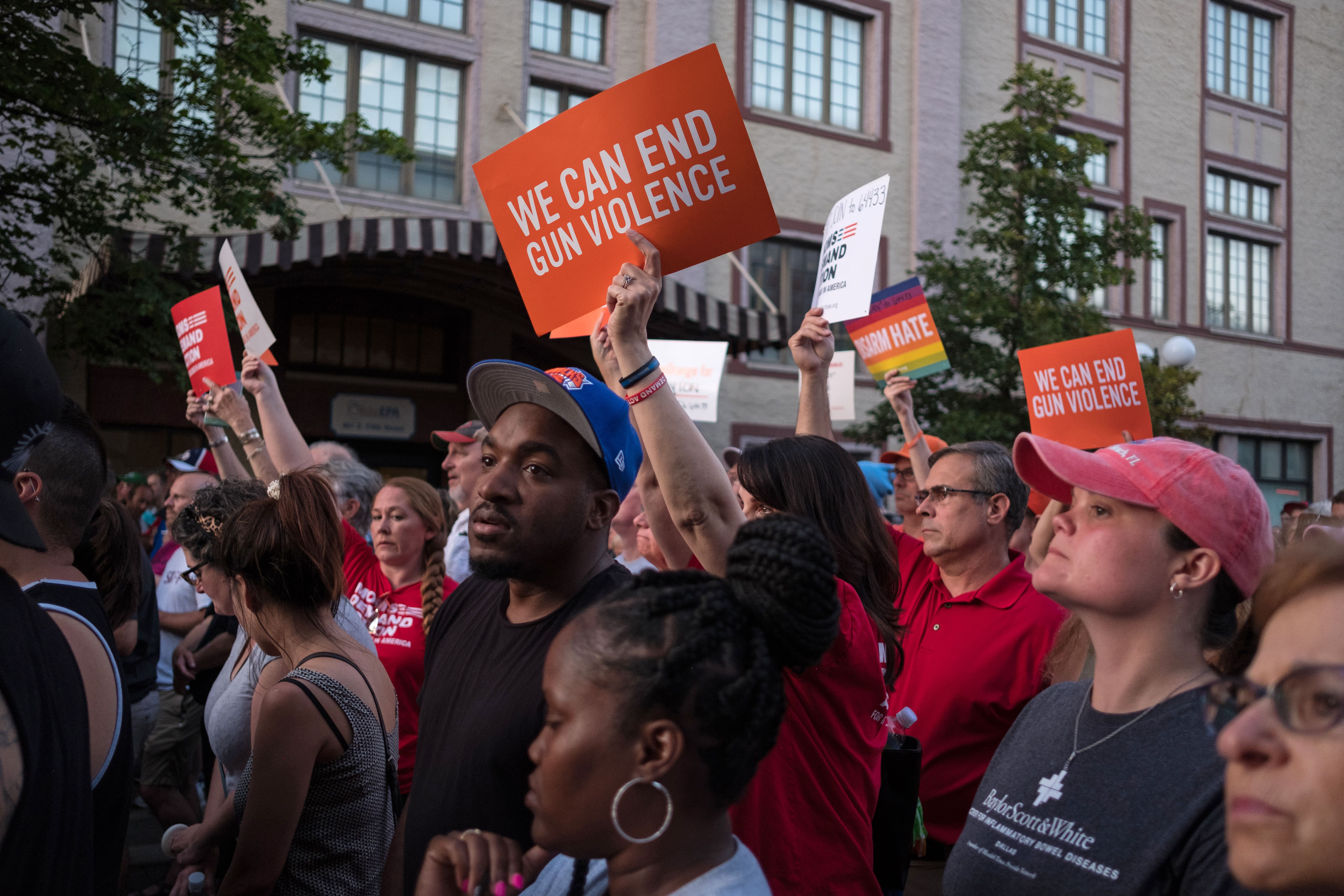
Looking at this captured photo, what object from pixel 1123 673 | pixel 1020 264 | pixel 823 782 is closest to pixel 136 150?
pixel 823 782

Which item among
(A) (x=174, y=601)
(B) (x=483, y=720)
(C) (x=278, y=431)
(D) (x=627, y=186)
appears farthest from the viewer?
(A) (x=174, y=601)

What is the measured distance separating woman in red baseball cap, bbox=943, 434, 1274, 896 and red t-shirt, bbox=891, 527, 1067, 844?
3.31 feet

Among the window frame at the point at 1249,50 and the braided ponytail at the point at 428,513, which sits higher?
the window frame at the point at 1249,50

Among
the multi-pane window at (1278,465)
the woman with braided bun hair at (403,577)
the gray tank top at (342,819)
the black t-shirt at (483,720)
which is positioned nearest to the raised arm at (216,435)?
the woman with braided bun hair at (403,577)

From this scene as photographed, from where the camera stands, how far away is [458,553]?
18.9 feet

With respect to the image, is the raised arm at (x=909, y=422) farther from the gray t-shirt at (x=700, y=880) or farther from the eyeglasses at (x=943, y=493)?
the gray t-shirt at (x=700, y=880)

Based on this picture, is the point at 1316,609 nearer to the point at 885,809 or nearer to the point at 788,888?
the point at 788,888

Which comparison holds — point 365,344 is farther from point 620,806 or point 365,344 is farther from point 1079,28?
point 1079,28

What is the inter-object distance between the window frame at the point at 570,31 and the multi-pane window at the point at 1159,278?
11.3m

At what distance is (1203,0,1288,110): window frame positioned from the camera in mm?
22156

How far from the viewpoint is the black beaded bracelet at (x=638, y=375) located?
244 centimetres

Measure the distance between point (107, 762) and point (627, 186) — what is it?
6.07 ft

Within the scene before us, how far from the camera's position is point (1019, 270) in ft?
49.1

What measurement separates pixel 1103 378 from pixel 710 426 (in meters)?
11.1
